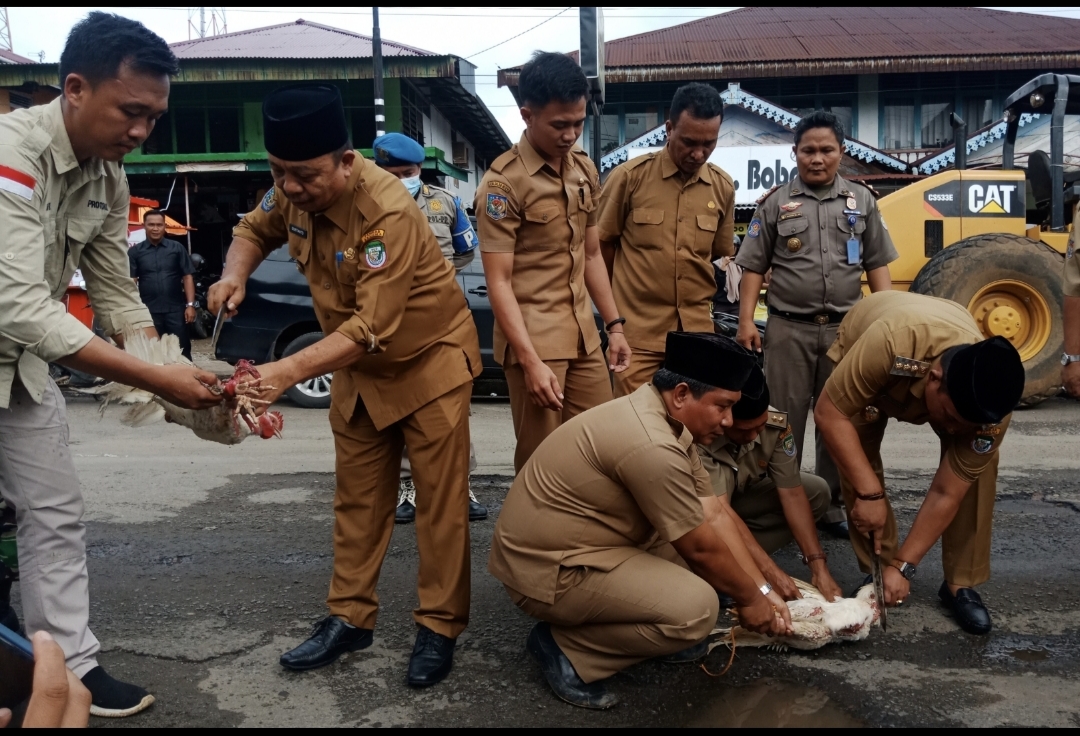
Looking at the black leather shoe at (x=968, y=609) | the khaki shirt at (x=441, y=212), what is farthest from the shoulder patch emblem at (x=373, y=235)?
the black leather shoe at (x=968, y=609)

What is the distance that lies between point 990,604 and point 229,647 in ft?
9.40

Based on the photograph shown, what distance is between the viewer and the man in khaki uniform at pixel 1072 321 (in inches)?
149

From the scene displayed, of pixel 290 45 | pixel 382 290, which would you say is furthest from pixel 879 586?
pixel 290 45

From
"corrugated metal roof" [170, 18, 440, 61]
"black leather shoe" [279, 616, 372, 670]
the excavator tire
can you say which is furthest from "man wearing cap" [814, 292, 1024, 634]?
"corrugated metal roof" [170, 18, 440, 61]

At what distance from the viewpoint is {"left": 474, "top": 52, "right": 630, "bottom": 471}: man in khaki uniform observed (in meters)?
3.14

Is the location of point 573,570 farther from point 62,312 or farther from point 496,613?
point 62,312

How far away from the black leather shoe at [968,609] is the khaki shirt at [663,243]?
1.56 metres

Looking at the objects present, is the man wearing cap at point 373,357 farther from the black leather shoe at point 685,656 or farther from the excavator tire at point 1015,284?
the excavator tire at point 1015,284

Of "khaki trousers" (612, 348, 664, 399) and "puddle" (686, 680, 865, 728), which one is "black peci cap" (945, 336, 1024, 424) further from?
"khaki trousers" (612, 348, 664, 399)

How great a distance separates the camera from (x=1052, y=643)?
3023 mm

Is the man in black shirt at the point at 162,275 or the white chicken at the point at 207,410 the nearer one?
the white chicken at the point at 207,410

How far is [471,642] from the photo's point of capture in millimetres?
3070

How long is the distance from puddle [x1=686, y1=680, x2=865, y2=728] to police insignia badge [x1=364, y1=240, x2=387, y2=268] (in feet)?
5.43

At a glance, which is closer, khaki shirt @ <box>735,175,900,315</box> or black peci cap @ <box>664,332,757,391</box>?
black peci cap @ <box>664,332,757,391</box>
